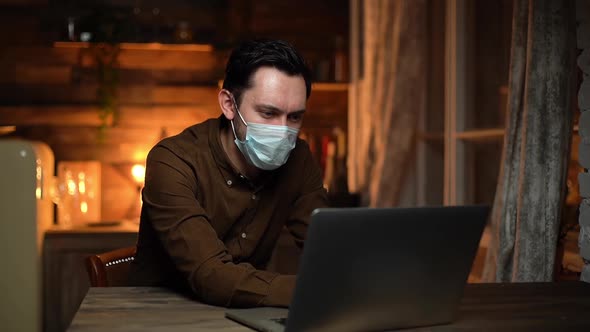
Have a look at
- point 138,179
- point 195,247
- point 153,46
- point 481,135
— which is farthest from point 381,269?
point 153,46

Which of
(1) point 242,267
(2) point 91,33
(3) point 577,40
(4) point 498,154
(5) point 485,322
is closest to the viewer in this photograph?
(5) point 485,322

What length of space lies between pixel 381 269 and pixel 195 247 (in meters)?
0.53

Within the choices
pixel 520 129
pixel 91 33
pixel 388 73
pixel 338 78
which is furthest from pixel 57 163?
pixel 520 129

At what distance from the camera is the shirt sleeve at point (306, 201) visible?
2.05 meters

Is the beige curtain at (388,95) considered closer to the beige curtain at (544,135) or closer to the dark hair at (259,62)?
the beige curtain at (544,135)

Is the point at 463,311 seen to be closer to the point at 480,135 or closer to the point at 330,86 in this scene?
the point at 480,135

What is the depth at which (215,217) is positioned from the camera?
6.35 feet

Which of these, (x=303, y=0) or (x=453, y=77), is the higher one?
(x=303, y=0)

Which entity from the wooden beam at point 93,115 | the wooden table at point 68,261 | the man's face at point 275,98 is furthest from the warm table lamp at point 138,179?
the man's face at point 275,98

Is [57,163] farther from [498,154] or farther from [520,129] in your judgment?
[520,129]

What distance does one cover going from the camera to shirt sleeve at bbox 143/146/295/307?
1.44 m

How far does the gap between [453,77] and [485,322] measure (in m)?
1.75

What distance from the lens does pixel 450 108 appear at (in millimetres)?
3006

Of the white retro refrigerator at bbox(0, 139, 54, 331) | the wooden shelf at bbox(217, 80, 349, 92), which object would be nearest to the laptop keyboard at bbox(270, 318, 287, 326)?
the white retro refrigerator at bbox(0, 139, 54, 331)
